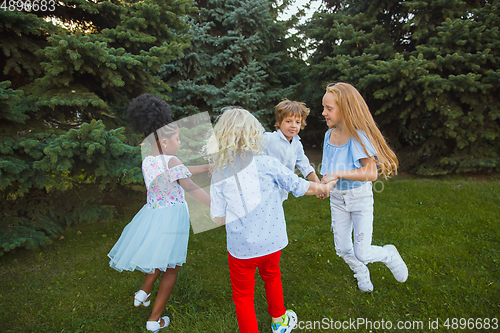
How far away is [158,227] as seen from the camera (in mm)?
2371

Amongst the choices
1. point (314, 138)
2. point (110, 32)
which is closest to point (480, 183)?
point (314, 138)

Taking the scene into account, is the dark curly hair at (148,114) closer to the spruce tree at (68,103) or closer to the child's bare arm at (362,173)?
the spruce tree at (68,103)

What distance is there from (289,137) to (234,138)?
114 centimetres

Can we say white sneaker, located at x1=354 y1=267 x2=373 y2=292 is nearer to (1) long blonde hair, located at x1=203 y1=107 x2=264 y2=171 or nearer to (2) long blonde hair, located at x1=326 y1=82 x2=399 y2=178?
(2) long blonde hair, located at x1=326 y1=82 x2=399 y2=178

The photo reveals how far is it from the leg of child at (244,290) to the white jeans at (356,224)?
1057mm

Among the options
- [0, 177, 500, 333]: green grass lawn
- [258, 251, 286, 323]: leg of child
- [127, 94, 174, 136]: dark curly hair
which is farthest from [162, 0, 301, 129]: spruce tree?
[258, 251, 286, 323]: leg of child

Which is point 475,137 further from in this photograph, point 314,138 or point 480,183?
point 314,138

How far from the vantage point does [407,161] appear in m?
7.23

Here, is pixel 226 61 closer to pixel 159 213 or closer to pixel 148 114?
pixel 148 114

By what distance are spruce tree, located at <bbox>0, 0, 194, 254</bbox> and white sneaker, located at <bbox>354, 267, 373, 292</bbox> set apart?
294 centimetres

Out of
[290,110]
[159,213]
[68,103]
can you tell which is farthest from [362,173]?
[68,103]

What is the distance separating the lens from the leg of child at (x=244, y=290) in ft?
6.55

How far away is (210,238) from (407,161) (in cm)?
562

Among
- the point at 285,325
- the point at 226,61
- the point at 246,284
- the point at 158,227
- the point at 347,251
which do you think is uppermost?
the point at 226,61
